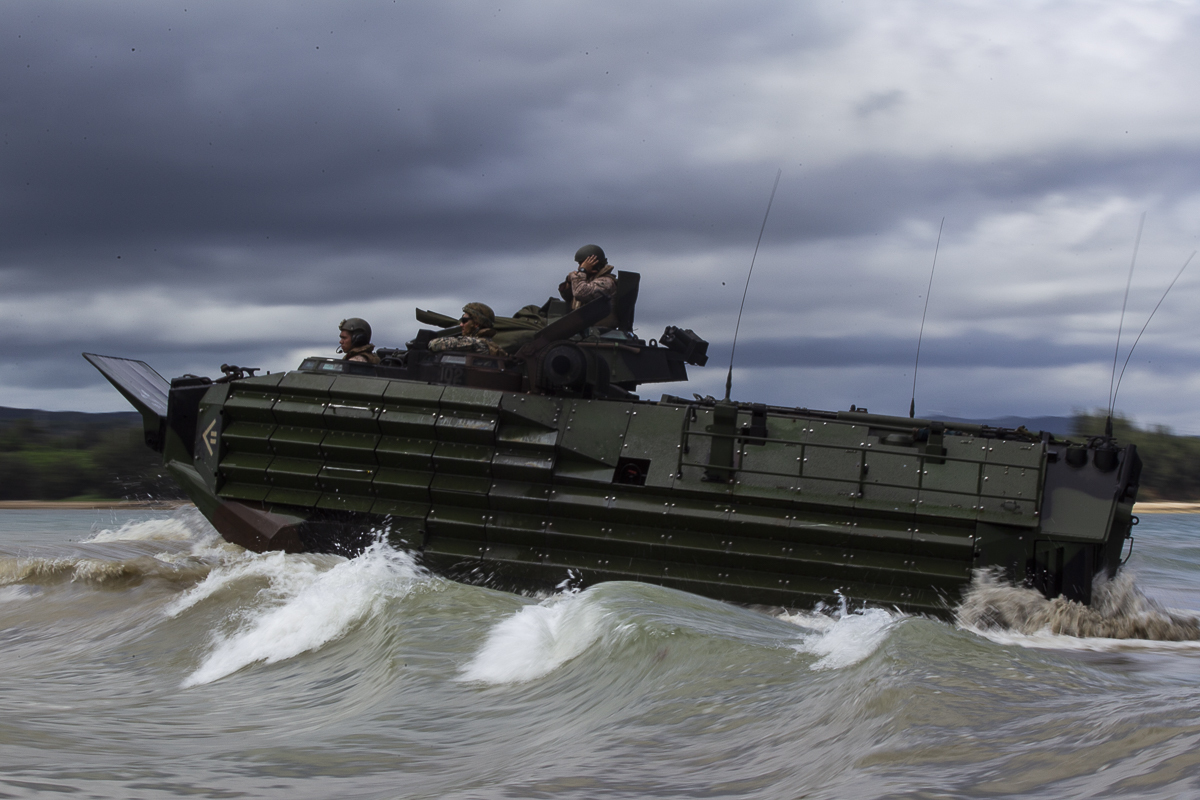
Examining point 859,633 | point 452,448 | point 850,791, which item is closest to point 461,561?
point 452,448

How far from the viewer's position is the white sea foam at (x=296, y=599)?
8.65 metres

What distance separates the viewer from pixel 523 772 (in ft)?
16.3

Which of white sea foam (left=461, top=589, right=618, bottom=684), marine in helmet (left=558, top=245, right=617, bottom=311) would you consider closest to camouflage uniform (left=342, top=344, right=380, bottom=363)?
marine in helmet (left=558, top=245, right=617, bottom=311)

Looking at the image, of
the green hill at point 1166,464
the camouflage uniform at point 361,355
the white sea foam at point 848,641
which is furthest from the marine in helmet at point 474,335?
the green hill at point 1166,464

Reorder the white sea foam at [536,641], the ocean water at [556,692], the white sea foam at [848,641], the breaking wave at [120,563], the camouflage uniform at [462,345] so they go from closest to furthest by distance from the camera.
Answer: the ocean water at [556,692], the white sea foam at [848,641], the white sea foam at [536,641], the breaking wave at [120,563], the camouflage uniform at [462,345]

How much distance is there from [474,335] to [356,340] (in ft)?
4.41

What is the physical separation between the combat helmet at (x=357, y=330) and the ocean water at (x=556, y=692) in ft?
8.57

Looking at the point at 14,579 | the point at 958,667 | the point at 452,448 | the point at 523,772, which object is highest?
the point at 452,448

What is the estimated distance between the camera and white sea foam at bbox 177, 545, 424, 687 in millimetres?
8648

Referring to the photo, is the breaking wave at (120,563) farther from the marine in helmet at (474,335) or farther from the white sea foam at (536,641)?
the white sea foam at (536,641)

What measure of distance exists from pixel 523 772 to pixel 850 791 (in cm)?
143

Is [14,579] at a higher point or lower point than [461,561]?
lower

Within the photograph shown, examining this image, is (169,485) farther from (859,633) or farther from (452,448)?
(859,633)

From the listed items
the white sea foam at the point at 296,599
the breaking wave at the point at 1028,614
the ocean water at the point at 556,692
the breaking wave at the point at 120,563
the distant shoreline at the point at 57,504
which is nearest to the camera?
the ocean water at the point at 556,692
